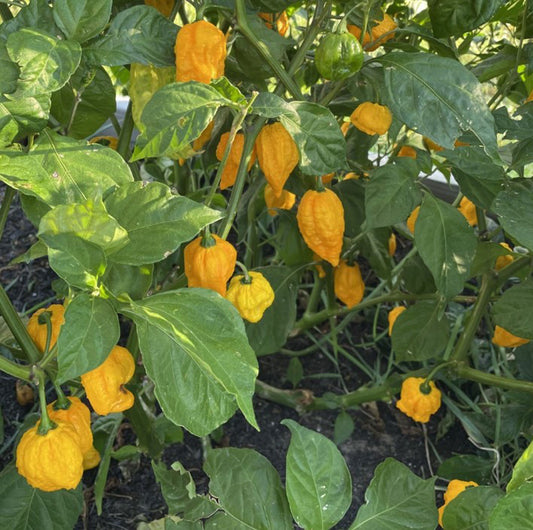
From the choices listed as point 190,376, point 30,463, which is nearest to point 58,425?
point 30,463

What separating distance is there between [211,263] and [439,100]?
12.4 inches

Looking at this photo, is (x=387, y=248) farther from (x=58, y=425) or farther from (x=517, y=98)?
(x=58, y=425)

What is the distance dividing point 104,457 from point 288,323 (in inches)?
15.0

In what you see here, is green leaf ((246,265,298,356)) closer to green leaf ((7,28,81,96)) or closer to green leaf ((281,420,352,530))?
green leaf ((281,420,352,530))

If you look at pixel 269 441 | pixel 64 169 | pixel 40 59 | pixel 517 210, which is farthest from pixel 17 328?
pixel 269 441

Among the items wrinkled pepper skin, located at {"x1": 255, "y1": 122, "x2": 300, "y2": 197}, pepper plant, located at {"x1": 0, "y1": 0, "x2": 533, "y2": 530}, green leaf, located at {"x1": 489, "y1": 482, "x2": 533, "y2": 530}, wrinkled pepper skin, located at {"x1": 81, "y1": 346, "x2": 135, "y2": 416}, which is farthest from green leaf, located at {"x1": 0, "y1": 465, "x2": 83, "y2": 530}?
green leaf, located at {"x1": 489, "y1": 482, "x2": 533, "y2": 530}

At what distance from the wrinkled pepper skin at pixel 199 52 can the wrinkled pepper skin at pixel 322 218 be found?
0.22 m

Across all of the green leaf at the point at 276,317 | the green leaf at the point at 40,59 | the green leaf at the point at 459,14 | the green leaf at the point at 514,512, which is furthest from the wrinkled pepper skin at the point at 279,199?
the green leaf at the point at 514,512

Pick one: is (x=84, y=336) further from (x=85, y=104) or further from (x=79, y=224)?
(x=85, y=104)

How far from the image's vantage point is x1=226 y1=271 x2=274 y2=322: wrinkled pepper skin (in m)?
0.88

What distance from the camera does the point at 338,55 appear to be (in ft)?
2.64

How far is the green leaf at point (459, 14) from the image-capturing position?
866mm

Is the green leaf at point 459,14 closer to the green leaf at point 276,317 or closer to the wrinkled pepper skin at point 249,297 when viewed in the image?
the wrinkled pepper skin at point 249,297

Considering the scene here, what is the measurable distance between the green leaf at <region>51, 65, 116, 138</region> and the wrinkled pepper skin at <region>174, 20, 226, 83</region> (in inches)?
6.0
